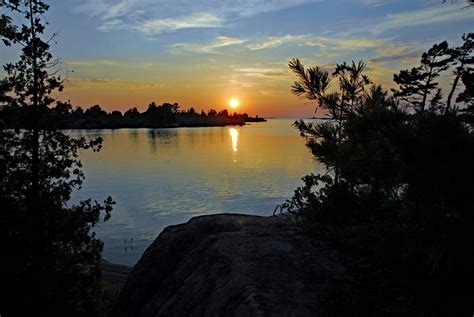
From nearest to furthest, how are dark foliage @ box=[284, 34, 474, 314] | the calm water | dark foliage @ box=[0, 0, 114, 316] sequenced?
1. dark foliage @ box=[284, 34, 474, 314]
2. dark foliage @ box=[0, 0, 114, 316]
3. the calm water

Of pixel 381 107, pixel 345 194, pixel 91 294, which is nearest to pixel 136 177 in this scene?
pixel 91 294

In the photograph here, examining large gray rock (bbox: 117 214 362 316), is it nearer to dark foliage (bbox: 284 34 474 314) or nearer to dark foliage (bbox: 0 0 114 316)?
dark foliage (bbox: 284 34 474 314)

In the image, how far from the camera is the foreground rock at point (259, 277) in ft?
12.1

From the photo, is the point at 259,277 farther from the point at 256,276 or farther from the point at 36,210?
the point at 36,210

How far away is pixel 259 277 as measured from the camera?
4.10 meters

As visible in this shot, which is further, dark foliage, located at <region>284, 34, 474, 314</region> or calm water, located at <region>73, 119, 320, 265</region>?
calm water, located at <region>73, 119, 320, 265</region>

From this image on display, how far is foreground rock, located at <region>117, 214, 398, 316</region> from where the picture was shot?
369 centimetres

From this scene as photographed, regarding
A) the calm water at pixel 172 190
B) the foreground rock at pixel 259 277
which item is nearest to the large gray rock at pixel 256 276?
the foreground rock at pixel 259 277

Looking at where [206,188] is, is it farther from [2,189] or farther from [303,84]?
[303,84]

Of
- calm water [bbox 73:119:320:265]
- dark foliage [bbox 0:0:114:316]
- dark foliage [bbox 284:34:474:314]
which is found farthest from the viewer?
calm water [bbox 73:119:320:265]

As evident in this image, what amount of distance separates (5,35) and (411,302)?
11211 mm

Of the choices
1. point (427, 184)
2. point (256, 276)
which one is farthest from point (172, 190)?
point (427, 184)

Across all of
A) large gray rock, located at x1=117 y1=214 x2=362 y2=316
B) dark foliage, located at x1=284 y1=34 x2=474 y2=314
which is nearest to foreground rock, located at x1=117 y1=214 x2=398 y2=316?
large gray rock, located at x1=117 y1=214 x2=362 y2=316

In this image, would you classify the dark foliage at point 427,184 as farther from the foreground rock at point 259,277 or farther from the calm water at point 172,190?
the calm water at point 172,190
